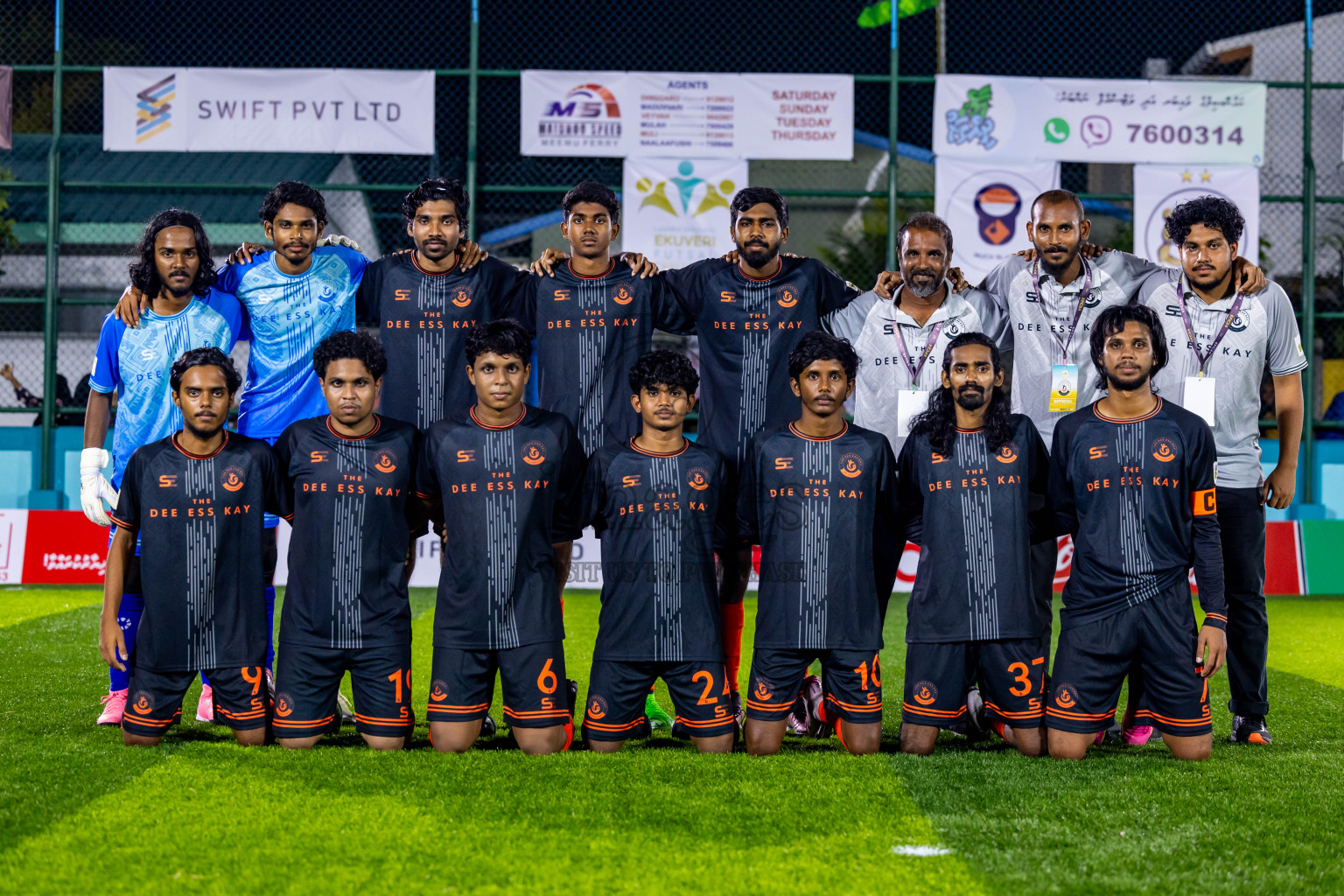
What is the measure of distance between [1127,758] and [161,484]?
366cm

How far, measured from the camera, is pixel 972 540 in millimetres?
4566

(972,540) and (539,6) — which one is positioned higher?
(539,6)

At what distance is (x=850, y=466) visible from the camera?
4.61m

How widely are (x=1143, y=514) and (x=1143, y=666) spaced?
21.6 inches

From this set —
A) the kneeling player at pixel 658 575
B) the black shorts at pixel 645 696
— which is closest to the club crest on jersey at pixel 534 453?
the kneeling player at pixel 658 575

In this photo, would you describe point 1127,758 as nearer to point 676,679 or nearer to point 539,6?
point 676,679

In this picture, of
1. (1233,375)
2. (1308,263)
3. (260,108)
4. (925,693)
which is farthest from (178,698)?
(1308,263)

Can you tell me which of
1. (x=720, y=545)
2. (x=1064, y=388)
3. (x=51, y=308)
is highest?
(x=51, y=308)

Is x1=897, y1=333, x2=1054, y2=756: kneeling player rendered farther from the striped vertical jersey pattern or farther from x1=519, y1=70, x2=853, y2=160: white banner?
x1=519, y1=70, x2=853, y2=160: white banner

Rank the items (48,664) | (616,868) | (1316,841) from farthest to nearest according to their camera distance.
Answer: (48,664) < (1316,841) < (616,868)

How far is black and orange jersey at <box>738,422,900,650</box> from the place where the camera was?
455 cm

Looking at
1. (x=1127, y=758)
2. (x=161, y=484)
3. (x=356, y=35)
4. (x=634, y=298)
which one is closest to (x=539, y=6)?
(x=356, y=35)

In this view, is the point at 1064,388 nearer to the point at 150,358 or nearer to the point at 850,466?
the point at 850,466

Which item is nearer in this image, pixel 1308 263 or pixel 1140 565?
pixel 1140 565
